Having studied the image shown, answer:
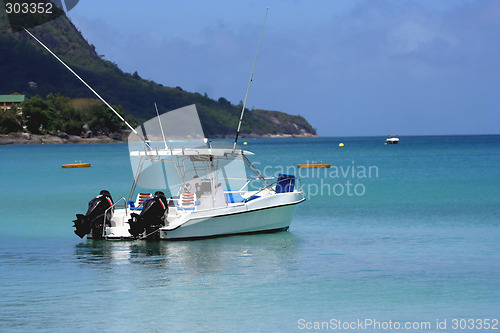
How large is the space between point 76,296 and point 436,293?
7.89 m

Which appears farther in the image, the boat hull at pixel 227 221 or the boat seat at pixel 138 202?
the boat seat at pixel 138 202

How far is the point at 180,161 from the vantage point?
2438cm

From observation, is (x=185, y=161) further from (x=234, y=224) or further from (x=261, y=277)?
(x=261, y=277)

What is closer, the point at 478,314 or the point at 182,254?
the point at 478,314

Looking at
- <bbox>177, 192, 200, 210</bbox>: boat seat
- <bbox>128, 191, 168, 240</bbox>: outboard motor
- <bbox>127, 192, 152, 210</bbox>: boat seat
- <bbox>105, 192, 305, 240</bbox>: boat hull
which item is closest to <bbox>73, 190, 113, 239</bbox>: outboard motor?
<bbox>105, 192, 305, 240</bbox>: boat hull

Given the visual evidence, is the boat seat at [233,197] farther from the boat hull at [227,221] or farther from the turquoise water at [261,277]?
the turquoise water at [261,277]

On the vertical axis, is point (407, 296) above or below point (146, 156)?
below

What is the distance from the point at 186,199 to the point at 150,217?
153 centimetres

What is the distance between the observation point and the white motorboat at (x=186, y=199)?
22141 mm

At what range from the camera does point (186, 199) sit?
22953 millimetres

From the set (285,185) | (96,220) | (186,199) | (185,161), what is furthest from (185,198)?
(285,185)

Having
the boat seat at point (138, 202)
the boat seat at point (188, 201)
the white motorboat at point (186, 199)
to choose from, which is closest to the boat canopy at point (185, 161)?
the white motorboat at point (186, 199)

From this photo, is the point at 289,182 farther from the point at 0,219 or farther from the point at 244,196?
the point at 0,219

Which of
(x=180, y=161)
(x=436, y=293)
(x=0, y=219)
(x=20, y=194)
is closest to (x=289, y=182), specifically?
(x=180, y=161)
